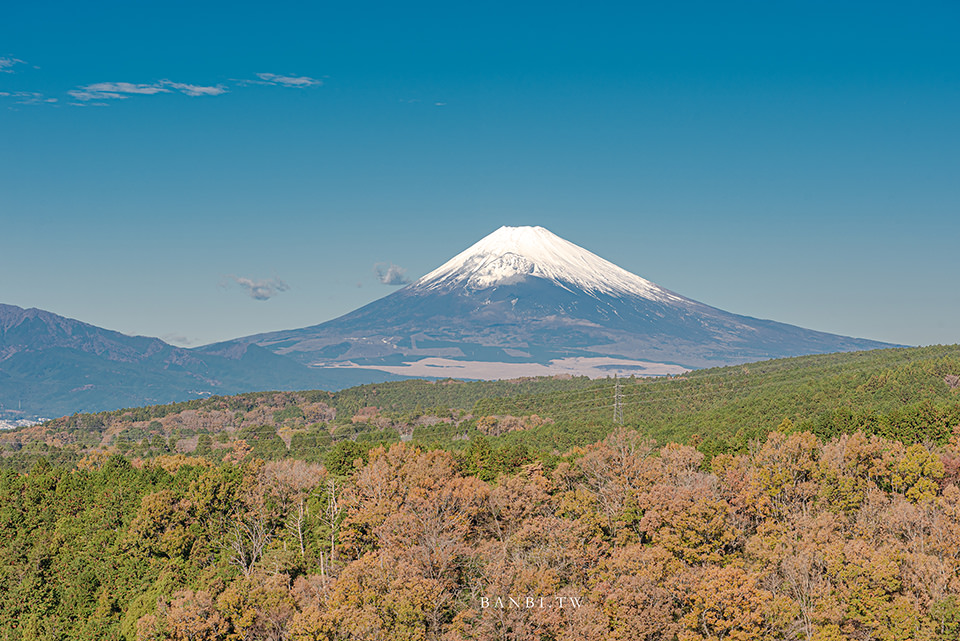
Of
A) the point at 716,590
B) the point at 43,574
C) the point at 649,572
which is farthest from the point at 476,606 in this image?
the point at 43,574

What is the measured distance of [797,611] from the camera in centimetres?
4322

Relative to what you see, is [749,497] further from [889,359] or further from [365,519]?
[889,359]

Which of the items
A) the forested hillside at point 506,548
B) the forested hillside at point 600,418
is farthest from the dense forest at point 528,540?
the forested hillside at point 600,418

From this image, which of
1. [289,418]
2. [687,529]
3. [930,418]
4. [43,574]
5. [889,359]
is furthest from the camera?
[289,418]

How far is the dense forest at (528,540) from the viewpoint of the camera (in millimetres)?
44188

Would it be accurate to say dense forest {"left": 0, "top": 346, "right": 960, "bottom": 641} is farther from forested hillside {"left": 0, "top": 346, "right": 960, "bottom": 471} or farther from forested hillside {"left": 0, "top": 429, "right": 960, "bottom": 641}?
forested hillside {"left": 0, "top": 346, "right": 960, "bottom": 471}

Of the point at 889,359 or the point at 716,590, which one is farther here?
the point at 889,359

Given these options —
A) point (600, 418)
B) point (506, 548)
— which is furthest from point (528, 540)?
point (600, 418)

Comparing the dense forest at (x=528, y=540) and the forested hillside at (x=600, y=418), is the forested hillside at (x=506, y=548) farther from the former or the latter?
the forested hillside at (x=600, y=418)

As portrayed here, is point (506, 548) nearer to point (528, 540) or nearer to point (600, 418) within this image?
point (528, 540)

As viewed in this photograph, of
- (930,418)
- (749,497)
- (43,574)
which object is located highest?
(930,418)

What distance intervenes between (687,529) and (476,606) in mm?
14273

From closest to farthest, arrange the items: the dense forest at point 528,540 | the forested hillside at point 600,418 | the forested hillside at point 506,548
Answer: the forested hillside at point 506,548
the dense forest at point 528,540
the forested hillside at point 600,418

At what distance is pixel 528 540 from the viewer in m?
54.3
